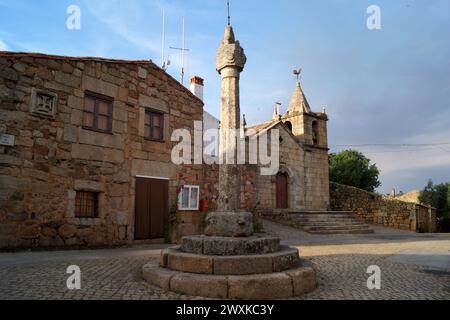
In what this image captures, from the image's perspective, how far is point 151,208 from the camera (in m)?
10.8

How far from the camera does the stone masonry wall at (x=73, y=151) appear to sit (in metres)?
8.01

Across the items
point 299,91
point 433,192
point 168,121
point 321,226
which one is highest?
point 299,91

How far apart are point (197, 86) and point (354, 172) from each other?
23284 millimetres

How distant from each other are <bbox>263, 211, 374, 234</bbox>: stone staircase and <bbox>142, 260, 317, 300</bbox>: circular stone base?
414 inches

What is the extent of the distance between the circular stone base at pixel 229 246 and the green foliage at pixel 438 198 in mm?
25477

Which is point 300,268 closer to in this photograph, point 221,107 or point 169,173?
point 221,107

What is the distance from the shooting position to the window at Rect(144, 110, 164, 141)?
11171mm

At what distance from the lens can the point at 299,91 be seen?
884 inches

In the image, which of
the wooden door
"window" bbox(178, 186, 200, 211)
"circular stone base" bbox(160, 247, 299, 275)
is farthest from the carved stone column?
"window" bbox(178, 186, 200, 211)

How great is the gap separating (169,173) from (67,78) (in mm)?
4284

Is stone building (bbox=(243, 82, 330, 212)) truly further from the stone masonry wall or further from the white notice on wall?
the white notice on wall

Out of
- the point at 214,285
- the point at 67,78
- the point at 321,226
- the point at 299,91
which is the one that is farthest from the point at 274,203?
the point at 214,285

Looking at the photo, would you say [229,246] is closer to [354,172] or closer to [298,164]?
[298,164]

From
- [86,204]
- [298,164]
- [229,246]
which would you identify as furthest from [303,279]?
[298,164]
